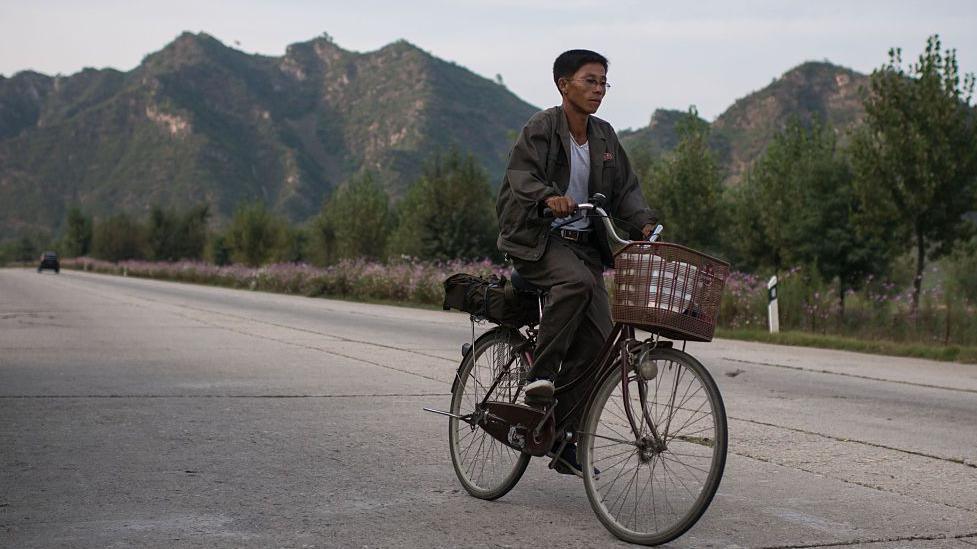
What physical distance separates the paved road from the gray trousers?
0.68 metres

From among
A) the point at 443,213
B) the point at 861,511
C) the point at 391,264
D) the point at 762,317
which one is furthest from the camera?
the point at 443,213

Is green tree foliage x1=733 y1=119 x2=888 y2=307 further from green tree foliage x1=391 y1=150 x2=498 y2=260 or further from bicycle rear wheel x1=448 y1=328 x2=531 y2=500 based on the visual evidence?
bicycle rear wheel x1=448 y1=328 x2=531 y2=500

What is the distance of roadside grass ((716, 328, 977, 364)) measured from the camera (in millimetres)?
15734

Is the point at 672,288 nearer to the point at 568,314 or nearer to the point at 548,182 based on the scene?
the point at 568,314

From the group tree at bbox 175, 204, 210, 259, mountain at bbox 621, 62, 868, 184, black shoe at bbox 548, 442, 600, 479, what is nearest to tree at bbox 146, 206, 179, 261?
tree at bbox 175, 204, 210, 259

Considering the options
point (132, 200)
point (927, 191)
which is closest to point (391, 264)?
point (927, 191)

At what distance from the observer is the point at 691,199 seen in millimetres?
38562

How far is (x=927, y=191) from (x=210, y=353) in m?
15.2

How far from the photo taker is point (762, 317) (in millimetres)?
20500

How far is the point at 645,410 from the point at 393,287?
29.7 metres

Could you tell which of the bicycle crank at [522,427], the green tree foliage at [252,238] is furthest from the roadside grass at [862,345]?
the green tree foliage at [252,238]

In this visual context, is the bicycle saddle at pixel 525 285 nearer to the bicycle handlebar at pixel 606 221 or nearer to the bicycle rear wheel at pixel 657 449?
the bicycle handlebar at pixel 606 221

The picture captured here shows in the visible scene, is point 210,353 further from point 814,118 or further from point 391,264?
point 814,118

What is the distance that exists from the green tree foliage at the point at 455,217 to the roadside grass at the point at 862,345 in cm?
2978
